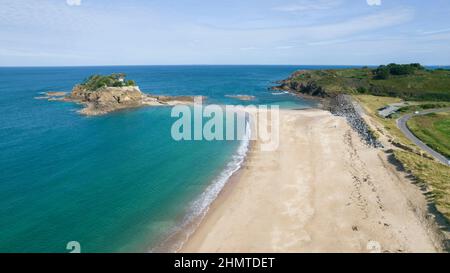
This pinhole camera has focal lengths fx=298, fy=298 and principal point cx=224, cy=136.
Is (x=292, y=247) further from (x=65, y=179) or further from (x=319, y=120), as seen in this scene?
(x=319, y=120)

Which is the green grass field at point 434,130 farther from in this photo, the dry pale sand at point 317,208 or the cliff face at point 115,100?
the cliff face at point 115,100

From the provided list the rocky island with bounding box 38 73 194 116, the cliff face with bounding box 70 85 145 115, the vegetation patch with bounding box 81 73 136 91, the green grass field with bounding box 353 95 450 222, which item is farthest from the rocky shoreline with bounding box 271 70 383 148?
the vegetation patch with bounding box 81 73 136 91

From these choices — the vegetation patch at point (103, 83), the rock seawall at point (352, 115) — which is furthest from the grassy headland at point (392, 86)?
the vegetation patch at point (103, 83)

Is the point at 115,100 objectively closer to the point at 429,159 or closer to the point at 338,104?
the point at 338,104

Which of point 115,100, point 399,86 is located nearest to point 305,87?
point 399,86

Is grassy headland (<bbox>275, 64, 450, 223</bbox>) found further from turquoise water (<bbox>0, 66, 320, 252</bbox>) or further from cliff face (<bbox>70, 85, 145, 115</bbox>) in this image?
cliff face (<bbox>70, 85, 145, 115</bbox>)
